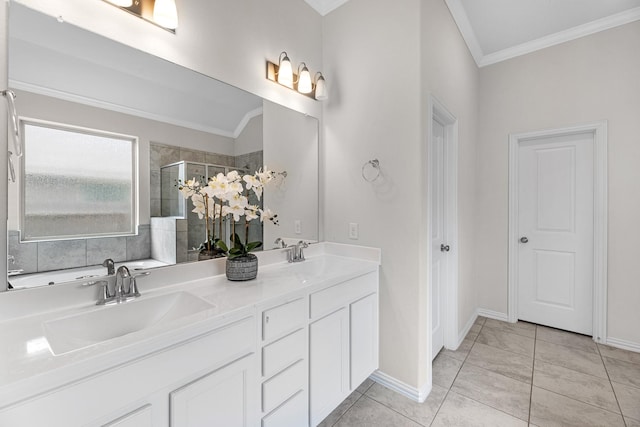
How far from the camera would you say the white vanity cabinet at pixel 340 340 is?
146 centimetres

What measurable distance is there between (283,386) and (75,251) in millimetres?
1072

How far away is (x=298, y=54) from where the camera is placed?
2.08 metres

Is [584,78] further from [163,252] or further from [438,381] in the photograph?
[163,252]

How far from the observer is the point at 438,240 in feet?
7.70

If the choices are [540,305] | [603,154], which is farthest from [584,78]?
[540,305]

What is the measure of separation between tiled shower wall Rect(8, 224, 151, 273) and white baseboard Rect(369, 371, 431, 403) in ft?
5.63

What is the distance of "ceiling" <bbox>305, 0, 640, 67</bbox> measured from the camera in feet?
7.47

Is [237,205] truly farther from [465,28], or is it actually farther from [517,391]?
[465,28]

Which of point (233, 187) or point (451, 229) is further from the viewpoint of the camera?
point (451, 229)

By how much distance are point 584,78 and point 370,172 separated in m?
2.39

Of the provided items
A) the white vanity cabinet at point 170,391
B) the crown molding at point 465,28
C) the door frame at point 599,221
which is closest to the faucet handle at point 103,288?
the white vanity cabinet at point 170,391

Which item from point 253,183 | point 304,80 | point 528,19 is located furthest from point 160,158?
point 528,19

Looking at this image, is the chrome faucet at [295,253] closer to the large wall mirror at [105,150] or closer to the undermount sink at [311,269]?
the undermount sink at [311,269]

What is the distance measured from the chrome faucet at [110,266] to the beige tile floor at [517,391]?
1.43 metres
